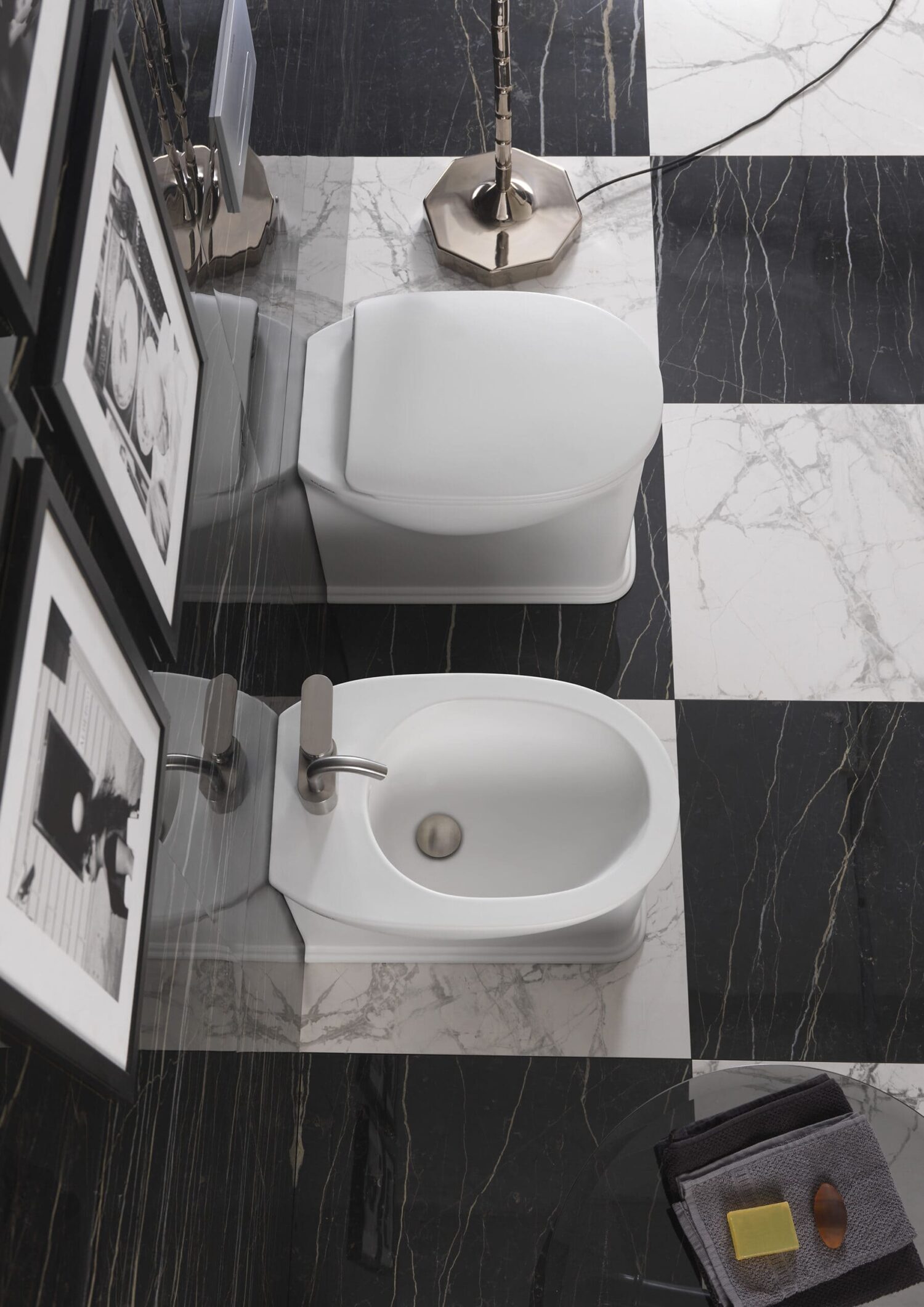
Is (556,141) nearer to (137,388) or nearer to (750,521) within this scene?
(750,521)

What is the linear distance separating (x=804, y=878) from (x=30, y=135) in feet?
5.04

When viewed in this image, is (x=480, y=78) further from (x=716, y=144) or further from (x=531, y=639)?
(x=531, y=639)

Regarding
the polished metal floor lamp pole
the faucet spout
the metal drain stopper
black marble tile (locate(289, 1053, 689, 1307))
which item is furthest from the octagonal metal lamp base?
black marble tile (locate(289, 1053, 689, 1307))

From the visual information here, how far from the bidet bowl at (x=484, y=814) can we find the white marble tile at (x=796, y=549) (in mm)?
405

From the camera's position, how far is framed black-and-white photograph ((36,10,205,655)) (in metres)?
0.65

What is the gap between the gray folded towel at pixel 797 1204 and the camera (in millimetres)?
1104

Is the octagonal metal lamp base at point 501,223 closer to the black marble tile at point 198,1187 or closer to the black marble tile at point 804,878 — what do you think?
the black marble tile at point 804,878

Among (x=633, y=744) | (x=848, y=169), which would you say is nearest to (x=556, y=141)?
(x=848, y=169)

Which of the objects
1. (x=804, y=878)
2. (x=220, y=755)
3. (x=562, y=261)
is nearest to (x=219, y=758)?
(x=220, y=755)

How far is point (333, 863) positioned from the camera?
1.39 metres

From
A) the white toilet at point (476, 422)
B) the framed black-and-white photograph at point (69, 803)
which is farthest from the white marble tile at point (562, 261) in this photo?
the framed black-and-white photograph at point (69, 803)

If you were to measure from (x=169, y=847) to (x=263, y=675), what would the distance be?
0.50 m

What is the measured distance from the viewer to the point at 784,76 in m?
2.46

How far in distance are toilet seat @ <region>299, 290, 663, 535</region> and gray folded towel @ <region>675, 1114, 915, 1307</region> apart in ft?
3.01
